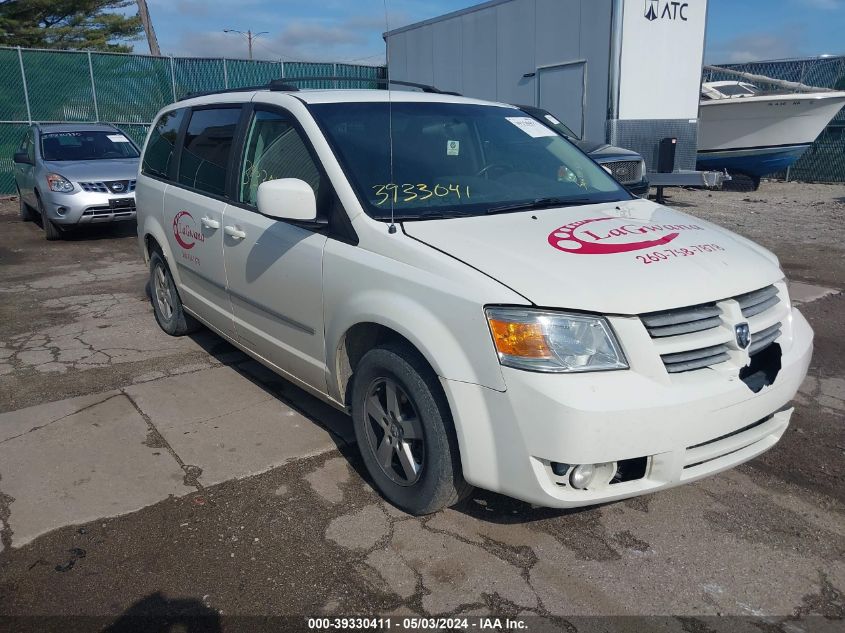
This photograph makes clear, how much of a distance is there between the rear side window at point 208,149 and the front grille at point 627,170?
22.3ft

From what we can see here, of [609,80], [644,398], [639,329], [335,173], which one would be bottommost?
[644,398]

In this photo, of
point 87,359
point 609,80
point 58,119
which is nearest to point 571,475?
point 87,359

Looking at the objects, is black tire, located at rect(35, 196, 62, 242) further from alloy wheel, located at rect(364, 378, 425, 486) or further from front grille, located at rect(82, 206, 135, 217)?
alloy wheel, located at rect(364, 378, 425, 486)

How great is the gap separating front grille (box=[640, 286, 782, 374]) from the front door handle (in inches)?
92.1

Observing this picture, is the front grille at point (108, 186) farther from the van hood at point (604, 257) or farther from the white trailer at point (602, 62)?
the van hood at point (604, 257)

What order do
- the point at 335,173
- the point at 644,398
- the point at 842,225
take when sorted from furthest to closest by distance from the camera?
the point at 842,225 → the point at 335,173 → the point at 644,398

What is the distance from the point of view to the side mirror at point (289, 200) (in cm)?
319

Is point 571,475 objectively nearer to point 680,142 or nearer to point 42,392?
point 42,392

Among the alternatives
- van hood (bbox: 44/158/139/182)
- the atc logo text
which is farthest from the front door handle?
the atc logo text

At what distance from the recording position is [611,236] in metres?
3.06

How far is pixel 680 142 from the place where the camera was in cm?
1197

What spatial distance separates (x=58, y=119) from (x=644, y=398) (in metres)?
16.3

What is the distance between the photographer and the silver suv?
988 cm

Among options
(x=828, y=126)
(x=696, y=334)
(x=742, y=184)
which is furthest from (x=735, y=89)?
(x=696, y=334)
